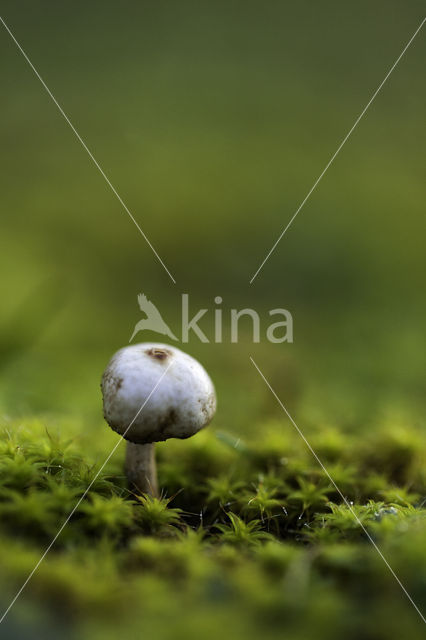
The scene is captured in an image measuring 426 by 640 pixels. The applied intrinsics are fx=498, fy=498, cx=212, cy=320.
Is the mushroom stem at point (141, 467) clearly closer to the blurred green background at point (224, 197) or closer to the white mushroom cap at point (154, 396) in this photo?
the white mushroom cap at point (154, 396)

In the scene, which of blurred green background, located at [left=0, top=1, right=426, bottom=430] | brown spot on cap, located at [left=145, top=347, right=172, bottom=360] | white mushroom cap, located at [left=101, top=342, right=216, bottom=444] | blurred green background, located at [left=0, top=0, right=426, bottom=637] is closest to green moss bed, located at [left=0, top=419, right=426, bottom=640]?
white mushroom cap, located at [left=101, top=342, right=216, bottom=444]

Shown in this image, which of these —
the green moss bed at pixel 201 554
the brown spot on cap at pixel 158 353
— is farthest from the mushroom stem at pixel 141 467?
the brown spot on cap at pixel 158 353

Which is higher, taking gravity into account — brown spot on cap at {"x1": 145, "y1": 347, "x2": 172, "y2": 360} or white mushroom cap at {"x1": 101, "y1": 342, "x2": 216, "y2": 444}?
brown spot on cap at {"x1": 145, "y1": 347, "x2": 172, "y2": 360}

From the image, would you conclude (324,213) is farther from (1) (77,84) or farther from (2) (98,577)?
(2) (98,577)

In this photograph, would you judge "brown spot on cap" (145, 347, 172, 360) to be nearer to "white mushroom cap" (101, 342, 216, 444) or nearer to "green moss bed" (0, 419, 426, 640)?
"white mushroom cap" (101, 342, 216, 444)

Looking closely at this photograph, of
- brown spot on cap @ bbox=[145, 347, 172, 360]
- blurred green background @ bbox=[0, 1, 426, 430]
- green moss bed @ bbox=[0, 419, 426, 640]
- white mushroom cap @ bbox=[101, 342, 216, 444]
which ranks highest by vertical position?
blurred green background @ bbox=[0, 1, 426, 430]

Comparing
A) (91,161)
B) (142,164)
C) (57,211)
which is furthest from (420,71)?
(57,211)

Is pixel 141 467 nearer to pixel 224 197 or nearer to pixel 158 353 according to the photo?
pixel 158 353
